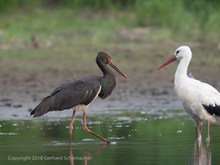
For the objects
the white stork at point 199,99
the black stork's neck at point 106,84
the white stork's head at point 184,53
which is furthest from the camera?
the black stork's neck at point 106,84

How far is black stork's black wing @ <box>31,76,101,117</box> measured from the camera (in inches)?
420

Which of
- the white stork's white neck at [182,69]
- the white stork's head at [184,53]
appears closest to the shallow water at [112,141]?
the white stork's white neck at [182,69]

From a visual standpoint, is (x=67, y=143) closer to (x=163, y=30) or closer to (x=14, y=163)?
(x=14, y=163)

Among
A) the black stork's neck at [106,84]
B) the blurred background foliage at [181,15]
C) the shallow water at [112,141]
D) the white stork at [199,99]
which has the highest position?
the blurred background foliage at [181,15]

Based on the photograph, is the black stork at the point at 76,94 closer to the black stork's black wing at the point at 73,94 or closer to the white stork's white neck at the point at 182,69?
the black stork's black wing at the point at 73,94

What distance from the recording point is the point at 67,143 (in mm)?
10398

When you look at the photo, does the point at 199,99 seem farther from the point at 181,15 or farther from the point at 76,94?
the point at 181,15

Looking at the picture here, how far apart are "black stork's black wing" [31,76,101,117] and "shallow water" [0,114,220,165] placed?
0.44 metres

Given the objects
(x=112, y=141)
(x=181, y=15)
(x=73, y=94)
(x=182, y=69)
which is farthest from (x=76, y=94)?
(x=181, y=15)

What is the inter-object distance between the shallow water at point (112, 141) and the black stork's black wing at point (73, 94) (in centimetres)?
44

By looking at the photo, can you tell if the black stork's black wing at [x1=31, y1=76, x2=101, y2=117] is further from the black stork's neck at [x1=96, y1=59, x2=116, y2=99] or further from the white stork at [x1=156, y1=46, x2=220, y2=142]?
the white stork at [x1=156, y1=46, x2=220, y2=142]

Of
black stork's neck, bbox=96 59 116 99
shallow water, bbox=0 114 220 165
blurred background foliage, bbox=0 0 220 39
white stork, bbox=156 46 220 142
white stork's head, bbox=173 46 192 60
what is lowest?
shallow water, bbox=0 114 220 165

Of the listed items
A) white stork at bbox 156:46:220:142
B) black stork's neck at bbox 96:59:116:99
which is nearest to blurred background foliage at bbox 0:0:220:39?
black stork's neck at bbox 96:59:116:99

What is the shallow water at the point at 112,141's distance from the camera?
9.14 m
